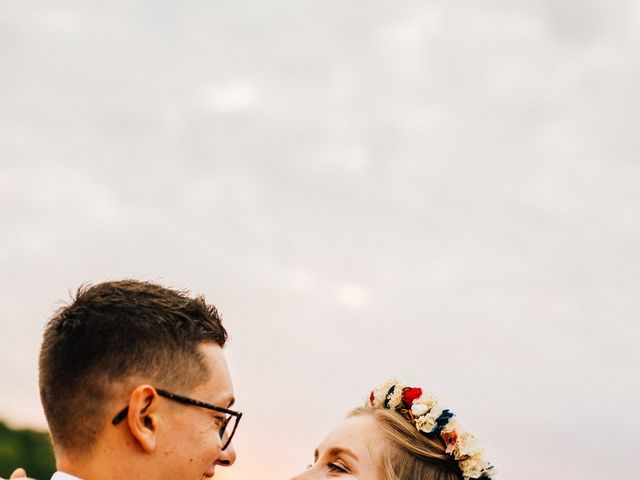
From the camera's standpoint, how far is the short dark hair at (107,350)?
4.34 metres

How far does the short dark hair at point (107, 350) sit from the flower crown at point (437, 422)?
261 cm

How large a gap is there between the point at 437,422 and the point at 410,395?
0.36 meters

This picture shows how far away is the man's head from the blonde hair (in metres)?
1.95

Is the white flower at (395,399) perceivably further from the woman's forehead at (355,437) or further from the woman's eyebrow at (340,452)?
the woman's eyebrow at (340,452)

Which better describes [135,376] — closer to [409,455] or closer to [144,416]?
[144,416]

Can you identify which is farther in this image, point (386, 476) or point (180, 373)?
point (386, 476)

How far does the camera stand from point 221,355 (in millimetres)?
4965

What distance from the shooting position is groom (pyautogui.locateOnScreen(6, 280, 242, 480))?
4238 mm

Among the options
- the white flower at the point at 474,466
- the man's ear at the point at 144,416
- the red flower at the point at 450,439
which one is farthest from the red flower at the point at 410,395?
the man's ear at the point at 144,416

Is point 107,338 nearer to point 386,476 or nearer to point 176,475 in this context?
point 176,475

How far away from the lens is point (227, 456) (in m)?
4.81

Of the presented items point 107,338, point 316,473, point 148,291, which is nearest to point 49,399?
point 107,338

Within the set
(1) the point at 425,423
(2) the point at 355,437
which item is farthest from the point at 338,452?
(1) the point at 425,423

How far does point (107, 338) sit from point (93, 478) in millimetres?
775
